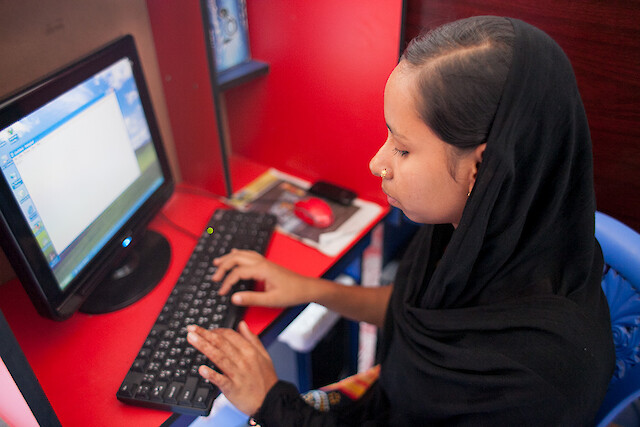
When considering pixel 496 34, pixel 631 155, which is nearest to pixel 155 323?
pixel 496 34

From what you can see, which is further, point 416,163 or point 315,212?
point 315,212

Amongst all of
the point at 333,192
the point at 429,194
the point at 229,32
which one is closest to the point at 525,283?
the point at 429,194

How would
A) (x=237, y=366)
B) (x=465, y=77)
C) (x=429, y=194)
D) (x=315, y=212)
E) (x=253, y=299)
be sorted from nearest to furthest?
(x=465, y=77) < (x=429, y=194) < (x=237, y=366) < (x=253, y=299) < (x=315, y=212)

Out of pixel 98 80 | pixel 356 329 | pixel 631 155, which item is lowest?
pixel 356 329

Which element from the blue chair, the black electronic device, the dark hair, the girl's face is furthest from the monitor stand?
the blue chair

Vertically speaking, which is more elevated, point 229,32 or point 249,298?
point 229,32

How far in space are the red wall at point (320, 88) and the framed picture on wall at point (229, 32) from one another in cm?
2

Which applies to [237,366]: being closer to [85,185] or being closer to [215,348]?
[215,348]

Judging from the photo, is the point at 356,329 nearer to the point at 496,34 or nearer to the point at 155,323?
the point at 155,323

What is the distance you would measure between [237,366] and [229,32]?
2.53ft

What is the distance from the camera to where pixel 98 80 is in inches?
34.1

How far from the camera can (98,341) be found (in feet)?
2.84

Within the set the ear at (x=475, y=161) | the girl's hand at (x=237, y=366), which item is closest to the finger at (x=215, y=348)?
the girl's hand at (x=237, y=366)

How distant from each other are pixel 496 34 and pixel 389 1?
0.41 m
